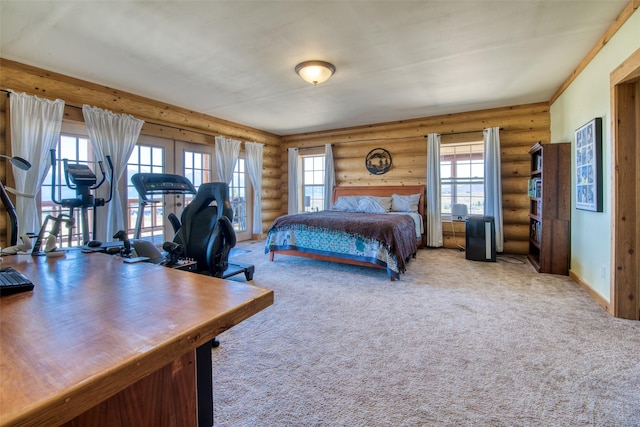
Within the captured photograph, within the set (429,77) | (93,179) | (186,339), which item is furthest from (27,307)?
(429,77)

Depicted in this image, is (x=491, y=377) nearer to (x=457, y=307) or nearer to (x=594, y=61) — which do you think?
(x=457, y=307)

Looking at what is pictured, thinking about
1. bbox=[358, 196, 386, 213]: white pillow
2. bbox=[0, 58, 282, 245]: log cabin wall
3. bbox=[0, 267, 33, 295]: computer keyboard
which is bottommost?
bbox=[0, 267, 33, 295]: computer keyboard

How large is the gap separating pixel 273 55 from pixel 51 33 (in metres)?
1.96

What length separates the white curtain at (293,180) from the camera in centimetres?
707

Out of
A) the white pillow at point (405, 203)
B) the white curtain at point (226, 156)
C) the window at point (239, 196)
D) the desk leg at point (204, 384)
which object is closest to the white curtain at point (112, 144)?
the white curtain at point (226, 156)

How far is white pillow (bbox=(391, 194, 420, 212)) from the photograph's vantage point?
18.0ft

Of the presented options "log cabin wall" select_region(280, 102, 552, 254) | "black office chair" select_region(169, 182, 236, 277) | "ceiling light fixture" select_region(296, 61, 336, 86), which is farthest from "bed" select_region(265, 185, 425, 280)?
"ceiling light fixture" select_region(296, 61, 336, 86)

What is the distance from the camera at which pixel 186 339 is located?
729 mm

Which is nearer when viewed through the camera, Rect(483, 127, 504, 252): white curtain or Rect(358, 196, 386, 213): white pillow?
Rect(483, 127, 504, 252): white curtain

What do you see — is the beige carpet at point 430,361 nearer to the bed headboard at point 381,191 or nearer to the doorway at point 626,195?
the doorway at point 626,195

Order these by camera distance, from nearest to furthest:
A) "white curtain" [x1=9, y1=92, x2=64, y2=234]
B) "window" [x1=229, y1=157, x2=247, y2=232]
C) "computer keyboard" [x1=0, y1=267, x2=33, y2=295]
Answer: "computer keyboard" [x1=0, y1=267, x2=33, y2=295], "white curtain" [x1=9, y1=92, x2=64, y2=234], "window" [x1=229, y1=157, x2=247, y2=232]

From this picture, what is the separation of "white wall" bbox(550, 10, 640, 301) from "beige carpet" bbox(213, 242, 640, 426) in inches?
13.3

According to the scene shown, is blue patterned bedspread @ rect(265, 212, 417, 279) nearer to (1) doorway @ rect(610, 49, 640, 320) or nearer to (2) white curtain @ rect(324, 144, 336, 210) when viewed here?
(1) doorway @ rect(610, 49, 640, 320)

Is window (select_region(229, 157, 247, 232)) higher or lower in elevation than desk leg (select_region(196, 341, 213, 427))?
higher
